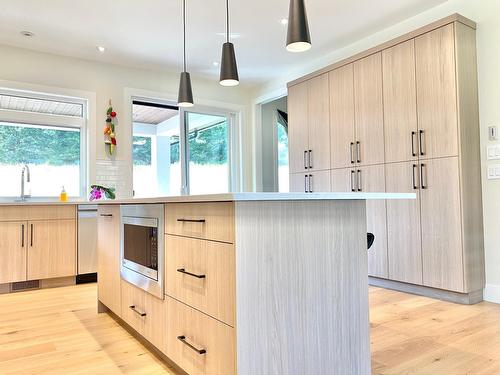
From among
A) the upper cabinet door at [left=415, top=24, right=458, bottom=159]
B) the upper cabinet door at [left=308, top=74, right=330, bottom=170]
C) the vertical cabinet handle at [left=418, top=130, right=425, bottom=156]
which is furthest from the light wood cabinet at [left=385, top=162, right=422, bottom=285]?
the upper cabinet door at [left=308, top=74, right=330, bottom=170]

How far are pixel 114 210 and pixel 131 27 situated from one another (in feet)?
7.23

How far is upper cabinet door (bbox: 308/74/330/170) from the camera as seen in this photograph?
161 inches

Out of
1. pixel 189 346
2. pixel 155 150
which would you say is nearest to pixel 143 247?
pixel 189 346

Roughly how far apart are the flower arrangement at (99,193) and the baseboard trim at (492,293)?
3.86 meters

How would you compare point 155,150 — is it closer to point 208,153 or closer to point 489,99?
point 208,153

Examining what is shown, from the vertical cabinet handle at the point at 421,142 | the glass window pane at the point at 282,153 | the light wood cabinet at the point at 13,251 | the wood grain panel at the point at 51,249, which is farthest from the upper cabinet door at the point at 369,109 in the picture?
the light wood cabinet at the point at 13,251

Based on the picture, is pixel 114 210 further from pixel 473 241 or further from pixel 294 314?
pixel 473 241

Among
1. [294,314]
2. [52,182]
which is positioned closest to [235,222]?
[294,314]

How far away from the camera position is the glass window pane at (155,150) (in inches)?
238

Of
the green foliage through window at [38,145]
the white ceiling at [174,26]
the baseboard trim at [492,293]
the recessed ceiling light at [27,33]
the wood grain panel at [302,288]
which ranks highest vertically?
the white ceiling at [174,26]

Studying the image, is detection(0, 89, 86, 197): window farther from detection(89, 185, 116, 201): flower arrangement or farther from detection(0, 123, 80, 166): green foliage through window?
detection(89, 185, 116, 201): flower arrangement

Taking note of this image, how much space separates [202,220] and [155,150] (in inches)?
234

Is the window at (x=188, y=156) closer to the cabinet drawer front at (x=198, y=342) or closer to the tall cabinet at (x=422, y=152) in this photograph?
the tall cabinet at (x=422, y=152)

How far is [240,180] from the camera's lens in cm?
582
